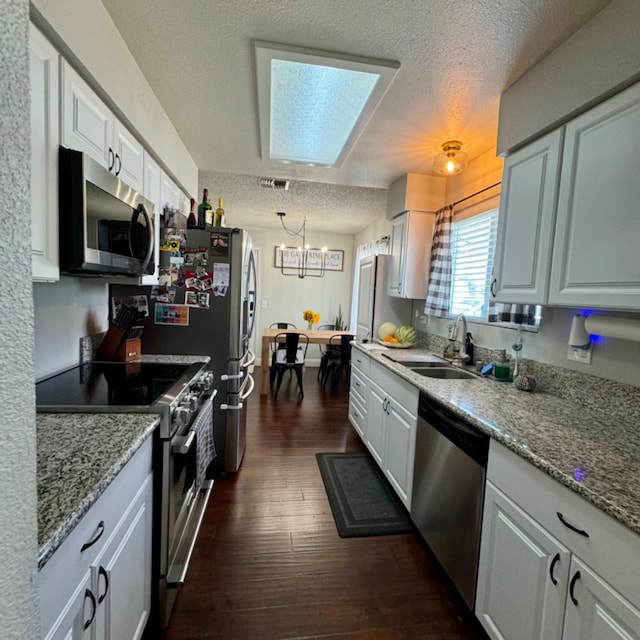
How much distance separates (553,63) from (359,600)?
8.30ft

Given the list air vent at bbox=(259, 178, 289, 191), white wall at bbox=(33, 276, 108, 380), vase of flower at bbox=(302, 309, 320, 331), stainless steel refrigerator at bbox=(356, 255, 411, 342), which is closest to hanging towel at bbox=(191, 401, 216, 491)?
white wall at bbox=(33, 276, 108, 380)

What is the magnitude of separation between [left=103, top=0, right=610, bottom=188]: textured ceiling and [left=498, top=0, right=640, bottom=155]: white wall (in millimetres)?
56

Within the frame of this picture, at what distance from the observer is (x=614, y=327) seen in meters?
1.37

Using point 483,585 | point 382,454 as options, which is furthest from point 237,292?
point 483,585

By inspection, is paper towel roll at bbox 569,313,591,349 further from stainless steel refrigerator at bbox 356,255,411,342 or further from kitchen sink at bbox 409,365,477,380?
stainless steel refrigerator at bbox 356,255,411,342

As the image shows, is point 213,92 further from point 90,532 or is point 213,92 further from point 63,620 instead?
point 63,620

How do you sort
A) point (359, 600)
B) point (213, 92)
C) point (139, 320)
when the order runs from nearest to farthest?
point (359, 600), point (213, 92), point (139, 320)

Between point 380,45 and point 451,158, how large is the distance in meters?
0.96

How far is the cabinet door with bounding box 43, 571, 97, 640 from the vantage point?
73cm

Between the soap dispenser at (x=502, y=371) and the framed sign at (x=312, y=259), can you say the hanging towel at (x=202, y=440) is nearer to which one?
the soap dispenser at (x=502, y=371)

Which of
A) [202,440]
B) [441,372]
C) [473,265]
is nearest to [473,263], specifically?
[473,265]

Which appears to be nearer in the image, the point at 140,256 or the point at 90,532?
the point at 90,532

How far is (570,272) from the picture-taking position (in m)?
1.42

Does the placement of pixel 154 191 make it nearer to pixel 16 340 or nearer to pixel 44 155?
pixel 44 155
